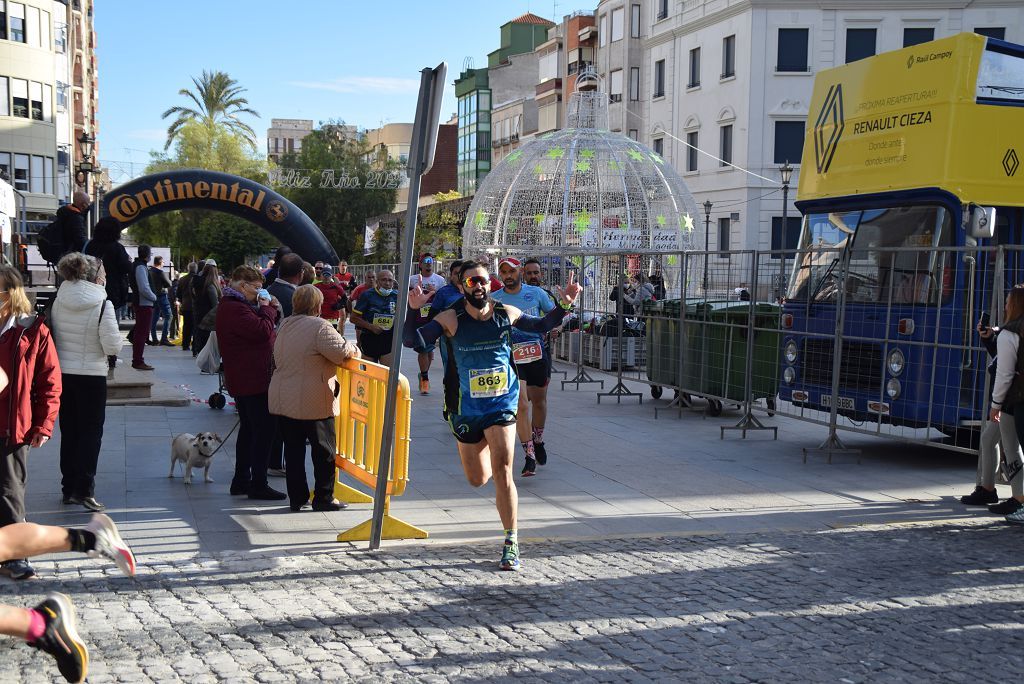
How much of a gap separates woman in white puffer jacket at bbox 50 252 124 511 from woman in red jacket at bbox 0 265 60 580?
1.14m

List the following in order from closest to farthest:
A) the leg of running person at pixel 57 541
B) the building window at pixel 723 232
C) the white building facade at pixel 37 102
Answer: the leg of running person at pixel 57 541
the building window at pixel 723 232
the white building facade at pixel 37 102

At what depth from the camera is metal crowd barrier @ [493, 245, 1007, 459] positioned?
33.4 feet

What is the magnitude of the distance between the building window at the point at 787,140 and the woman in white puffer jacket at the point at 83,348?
134 ft

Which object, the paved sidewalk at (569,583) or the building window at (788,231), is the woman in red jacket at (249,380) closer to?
the paved sidewalk at (569,583)

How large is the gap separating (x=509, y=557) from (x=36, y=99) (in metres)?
56.0

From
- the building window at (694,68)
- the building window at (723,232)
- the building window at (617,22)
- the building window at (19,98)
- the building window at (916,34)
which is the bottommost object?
the building window at (723,232)

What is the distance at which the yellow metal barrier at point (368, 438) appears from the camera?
7.28 metres

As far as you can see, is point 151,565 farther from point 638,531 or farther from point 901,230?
point 901,230

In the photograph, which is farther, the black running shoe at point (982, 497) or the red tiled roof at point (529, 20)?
the red tiled roof at point (529, 20)

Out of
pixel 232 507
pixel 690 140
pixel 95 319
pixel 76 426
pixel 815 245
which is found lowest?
pixel 232 507

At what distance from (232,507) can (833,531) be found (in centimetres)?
432

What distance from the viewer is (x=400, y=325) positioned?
7004 millimetres

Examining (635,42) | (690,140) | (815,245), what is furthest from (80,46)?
(815,245)

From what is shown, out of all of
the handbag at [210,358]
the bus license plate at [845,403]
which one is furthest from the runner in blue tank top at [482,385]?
the handbag at [210,358]
